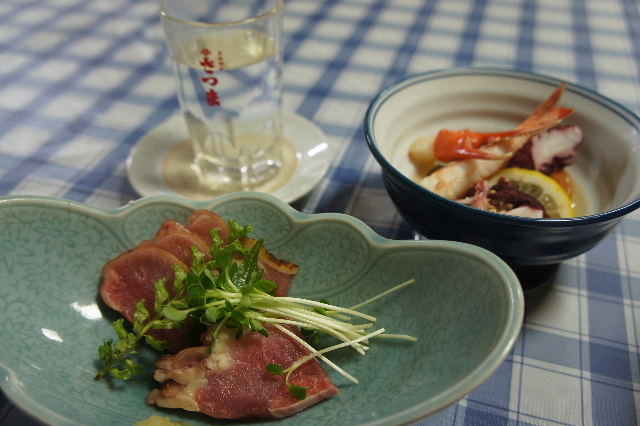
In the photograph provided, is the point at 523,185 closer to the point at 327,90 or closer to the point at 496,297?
the point at 496,297

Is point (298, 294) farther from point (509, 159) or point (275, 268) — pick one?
point (509, 159)

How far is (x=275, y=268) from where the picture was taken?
Answer: 0.72m

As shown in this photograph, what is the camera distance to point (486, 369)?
52cm

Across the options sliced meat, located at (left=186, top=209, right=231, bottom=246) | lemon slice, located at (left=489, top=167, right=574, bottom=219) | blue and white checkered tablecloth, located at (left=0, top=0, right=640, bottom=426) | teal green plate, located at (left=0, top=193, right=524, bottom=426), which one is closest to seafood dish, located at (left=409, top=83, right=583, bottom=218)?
lemon slice, located at (left=489, top=167, right=574, bottom=219)

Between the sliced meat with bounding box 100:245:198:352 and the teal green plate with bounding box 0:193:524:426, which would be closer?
the teal green plate with bounding box 0:193:524:426

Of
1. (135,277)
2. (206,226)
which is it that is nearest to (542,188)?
(206,226)

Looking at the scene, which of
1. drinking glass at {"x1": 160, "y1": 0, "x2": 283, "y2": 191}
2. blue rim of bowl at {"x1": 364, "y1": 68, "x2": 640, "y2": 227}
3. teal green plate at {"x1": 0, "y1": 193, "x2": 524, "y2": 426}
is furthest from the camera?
drinking glass at {"x1": 160, "y1": 0, "x2": 283, "y2": 191}

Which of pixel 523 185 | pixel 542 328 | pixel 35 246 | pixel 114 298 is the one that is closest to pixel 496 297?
pixel 542 328

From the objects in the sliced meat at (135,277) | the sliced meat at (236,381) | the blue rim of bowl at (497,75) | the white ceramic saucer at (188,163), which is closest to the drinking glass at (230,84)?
the white ceramic saucer at (188,163)

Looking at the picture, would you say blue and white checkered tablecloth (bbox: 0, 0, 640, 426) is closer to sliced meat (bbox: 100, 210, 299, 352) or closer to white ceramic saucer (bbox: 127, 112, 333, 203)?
white ceramic saucer (bbox: 127, 112, 333, 203)

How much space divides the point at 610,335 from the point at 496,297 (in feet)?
1.02

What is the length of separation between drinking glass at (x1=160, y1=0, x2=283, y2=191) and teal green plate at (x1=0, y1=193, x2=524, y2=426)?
0.98ft

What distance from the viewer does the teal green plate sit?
0.56 metres

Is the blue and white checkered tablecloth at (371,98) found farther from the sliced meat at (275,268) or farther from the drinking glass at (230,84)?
the sliced meat at (275,268)
